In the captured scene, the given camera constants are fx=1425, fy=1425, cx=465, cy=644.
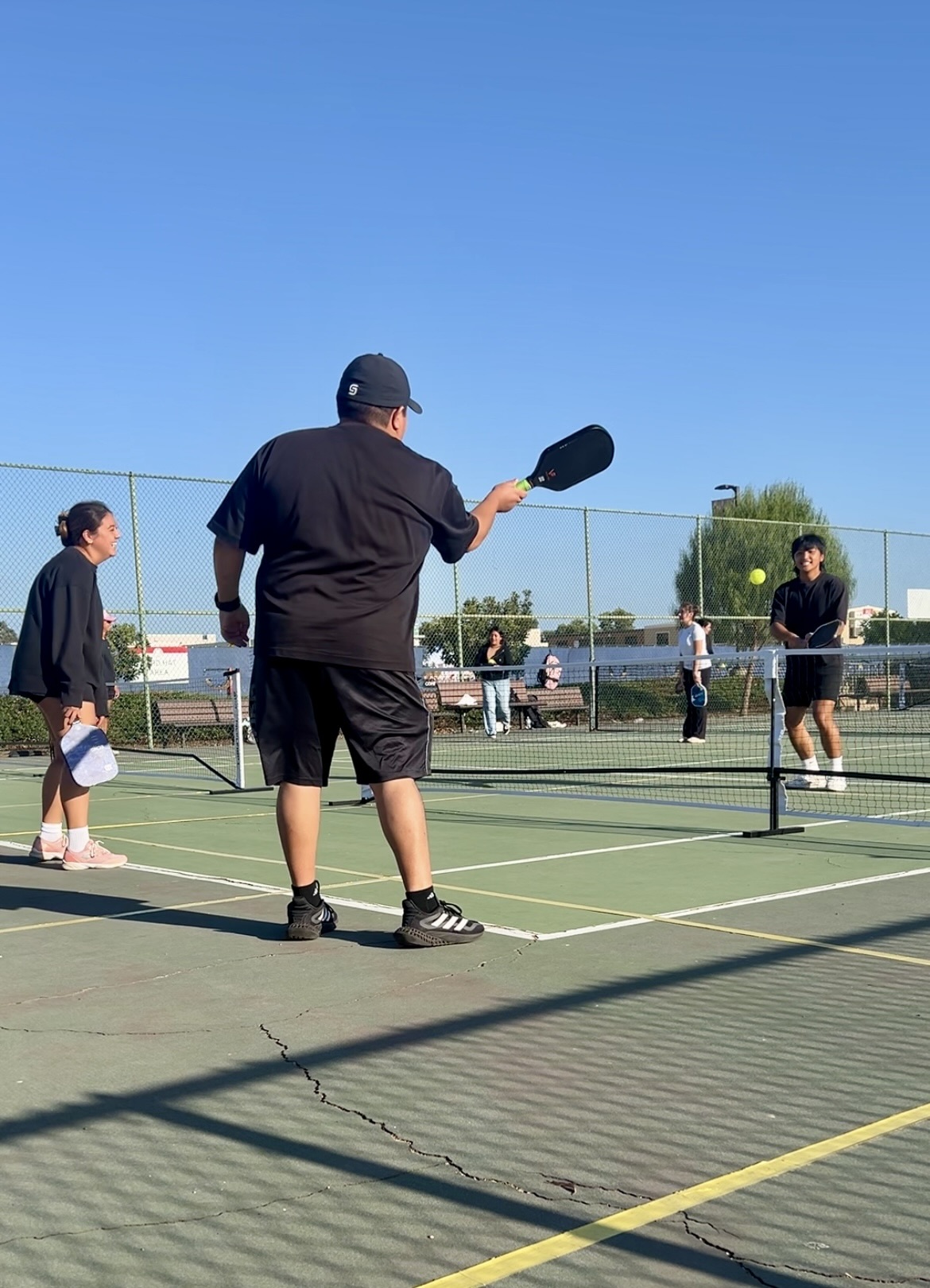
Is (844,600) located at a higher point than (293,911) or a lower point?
higher

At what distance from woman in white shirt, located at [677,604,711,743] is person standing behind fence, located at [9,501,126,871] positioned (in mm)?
9609

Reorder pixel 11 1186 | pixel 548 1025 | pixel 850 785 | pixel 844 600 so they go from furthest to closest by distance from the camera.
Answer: pixel 850 785
pixel 844 600
pixel 548 1025
pixel 11 1186

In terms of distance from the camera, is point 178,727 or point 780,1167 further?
point 178,727

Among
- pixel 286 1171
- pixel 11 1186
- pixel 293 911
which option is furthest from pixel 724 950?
pixel 11 1186

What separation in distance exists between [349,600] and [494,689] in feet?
48.7

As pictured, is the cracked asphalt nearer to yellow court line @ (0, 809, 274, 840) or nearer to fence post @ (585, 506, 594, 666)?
yellow court line @ (0, 809, 274, 840)

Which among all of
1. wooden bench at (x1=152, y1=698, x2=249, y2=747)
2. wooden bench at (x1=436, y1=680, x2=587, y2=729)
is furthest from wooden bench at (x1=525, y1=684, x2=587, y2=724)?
wooden bench at (x1=152, y1=698, x2=249, y2=747)

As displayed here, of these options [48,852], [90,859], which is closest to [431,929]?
[90,859]

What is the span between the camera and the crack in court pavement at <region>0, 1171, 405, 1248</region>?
8.39 ft

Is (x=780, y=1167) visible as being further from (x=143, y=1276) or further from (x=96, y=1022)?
(x=96, y=1022)

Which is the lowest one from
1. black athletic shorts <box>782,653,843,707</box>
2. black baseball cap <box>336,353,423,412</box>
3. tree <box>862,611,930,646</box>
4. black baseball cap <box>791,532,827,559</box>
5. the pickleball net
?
the pickleball net

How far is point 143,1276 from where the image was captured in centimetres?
240

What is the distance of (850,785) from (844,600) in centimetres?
166

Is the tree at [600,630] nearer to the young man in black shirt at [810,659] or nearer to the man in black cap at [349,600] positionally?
the young man in black shirt at [810,659]
